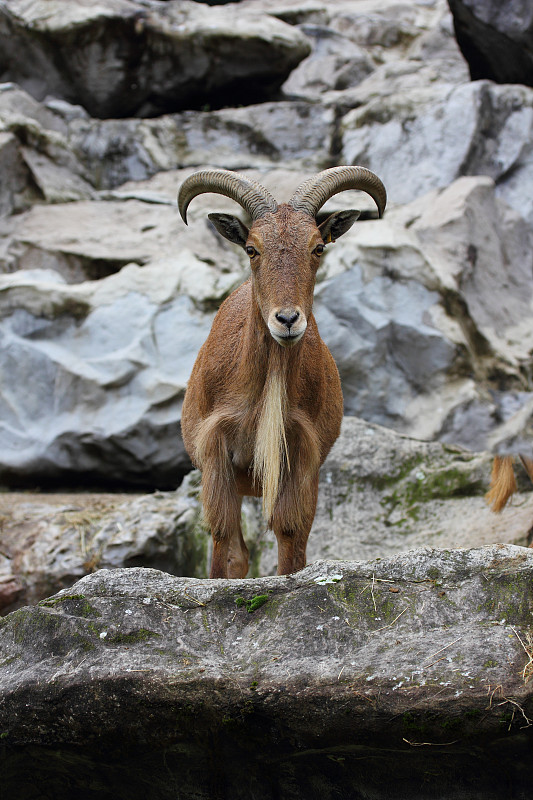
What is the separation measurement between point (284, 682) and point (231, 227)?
2.93m

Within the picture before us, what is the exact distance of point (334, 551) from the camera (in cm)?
679

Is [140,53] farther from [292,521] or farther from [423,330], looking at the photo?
[292,521]

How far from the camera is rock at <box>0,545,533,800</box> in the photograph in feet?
10.8

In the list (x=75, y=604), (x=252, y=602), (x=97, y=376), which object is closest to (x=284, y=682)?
(x=252, y=602)

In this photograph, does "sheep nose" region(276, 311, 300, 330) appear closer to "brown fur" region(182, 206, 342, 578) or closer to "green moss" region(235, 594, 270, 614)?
"brown fur" region(182, 206, 342, 578)

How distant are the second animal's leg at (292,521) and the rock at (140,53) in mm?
8938

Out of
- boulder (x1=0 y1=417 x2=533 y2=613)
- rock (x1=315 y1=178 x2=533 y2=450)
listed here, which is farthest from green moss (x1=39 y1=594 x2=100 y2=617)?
rock (x1=315 y1=178 x2=533 y2=450)

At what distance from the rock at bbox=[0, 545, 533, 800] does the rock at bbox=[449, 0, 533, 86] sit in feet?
30.2

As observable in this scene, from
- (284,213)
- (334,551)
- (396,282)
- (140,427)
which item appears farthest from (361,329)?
(284,213)

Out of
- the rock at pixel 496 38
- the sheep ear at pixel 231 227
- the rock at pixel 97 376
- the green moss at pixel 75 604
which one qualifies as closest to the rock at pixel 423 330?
the rock at pixel 97 376

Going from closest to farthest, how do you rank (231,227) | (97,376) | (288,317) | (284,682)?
1. (284,682)
2. (288,317)
3. (231,227)
4. (97,376)

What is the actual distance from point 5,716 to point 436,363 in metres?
6.81

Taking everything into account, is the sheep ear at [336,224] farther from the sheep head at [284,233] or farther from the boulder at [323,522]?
the boulder at [323,522]

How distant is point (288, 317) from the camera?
4.48 metres
